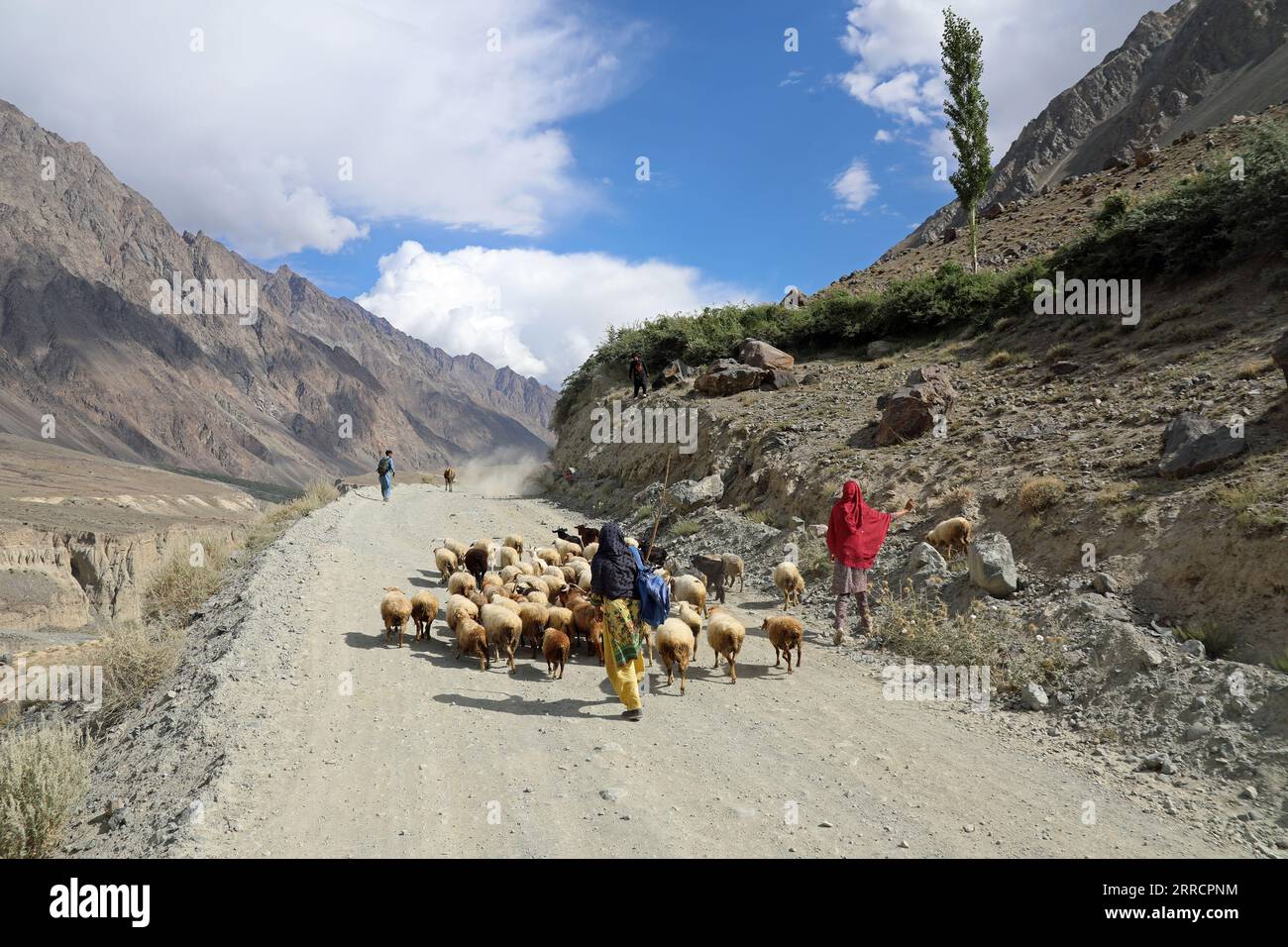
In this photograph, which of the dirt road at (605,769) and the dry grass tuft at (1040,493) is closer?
the dirt road at (605,769)

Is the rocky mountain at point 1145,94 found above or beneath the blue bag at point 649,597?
above

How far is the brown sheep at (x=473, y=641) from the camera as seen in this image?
8492mm

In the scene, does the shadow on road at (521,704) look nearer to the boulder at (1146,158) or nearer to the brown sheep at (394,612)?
the brown sheep at (394,612)

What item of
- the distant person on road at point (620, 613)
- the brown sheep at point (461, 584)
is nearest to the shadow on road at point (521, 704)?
the distant person on road at point (620, 613)

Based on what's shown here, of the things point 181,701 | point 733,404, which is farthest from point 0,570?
point 181,701

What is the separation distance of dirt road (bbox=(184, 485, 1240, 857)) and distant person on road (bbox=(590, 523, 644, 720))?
35 centimetres

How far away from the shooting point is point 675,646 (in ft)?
→ 25.9

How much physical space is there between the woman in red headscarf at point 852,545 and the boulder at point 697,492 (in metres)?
8.54

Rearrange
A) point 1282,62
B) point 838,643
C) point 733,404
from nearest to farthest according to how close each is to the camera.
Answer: point 838,643, point 733,404, point 1282,62

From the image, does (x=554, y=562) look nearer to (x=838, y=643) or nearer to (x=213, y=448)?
(x=838, y=643)

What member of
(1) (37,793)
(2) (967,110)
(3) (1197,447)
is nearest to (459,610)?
(1) (37,793)

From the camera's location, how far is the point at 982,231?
119 ft

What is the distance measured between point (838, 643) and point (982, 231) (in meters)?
33.3

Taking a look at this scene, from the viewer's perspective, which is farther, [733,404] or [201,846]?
[733,404]
